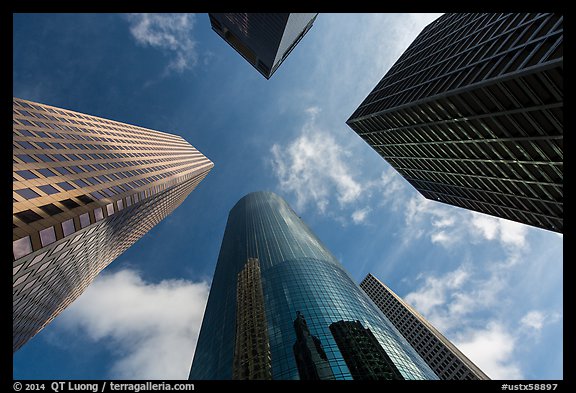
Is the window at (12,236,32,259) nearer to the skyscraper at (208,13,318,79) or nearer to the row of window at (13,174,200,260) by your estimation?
the row of window at (13,174,200,260)

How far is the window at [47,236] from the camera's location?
29172 millimetres

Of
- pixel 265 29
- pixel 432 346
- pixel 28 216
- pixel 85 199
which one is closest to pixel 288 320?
pixel 85 199

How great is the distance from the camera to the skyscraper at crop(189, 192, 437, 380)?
211ft

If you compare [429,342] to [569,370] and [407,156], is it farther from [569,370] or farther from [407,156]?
[569,370]

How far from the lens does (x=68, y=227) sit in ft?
110

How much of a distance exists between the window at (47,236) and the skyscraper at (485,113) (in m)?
58.0

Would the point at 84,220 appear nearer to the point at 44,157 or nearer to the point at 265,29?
the point at 44,157

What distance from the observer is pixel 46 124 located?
53.9 meters

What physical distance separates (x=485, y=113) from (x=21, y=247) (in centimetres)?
6628

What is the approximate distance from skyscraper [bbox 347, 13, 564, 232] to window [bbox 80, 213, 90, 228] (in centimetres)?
5847

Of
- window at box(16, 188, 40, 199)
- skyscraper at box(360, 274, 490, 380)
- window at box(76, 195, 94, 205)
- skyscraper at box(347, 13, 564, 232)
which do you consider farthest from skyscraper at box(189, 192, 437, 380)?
skyscraper at box(360, 274, 490, 380)

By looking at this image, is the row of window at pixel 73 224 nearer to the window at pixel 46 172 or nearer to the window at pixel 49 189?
the window at pixel 49 189
